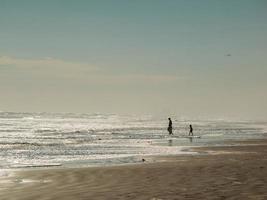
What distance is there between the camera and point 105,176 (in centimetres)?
1689

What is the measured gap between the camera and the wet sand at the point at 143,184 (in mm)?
12203

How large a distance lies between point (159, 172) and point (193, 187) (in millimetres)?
4373

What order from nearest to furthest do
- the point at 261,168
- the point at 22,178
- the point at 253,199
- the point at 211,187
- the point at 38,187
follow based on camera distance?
the point at 253,199
the point at 211,187
the point at 38,187
the point at 22,178
the point at 261,168

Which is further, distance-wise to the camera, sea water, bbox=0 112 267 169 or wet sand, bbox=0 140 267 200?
sea water, bbox=0 112 267 169

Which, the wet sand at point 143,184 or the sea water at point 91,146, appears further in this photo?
the sea water at point 91,146

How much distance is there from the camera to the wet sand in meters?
12.2

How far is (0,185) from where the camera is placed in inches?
580

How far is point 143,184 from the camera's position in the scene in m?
14.5

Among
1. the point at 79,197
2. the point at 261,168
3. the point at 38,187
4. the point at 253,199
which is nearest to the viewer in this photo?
the point at 253,199

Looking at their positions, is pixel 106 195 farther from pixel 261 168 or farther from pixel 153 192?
pixel 261 168

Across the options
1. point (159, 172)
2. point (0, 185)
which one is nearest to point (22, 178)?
point (0, 185)

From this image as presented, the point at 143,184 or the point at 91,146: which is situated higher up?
the point at 91,146

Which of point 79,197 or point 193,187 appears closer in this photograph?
point 79,197

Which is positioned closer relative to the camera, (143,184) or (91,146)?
(143,184)
